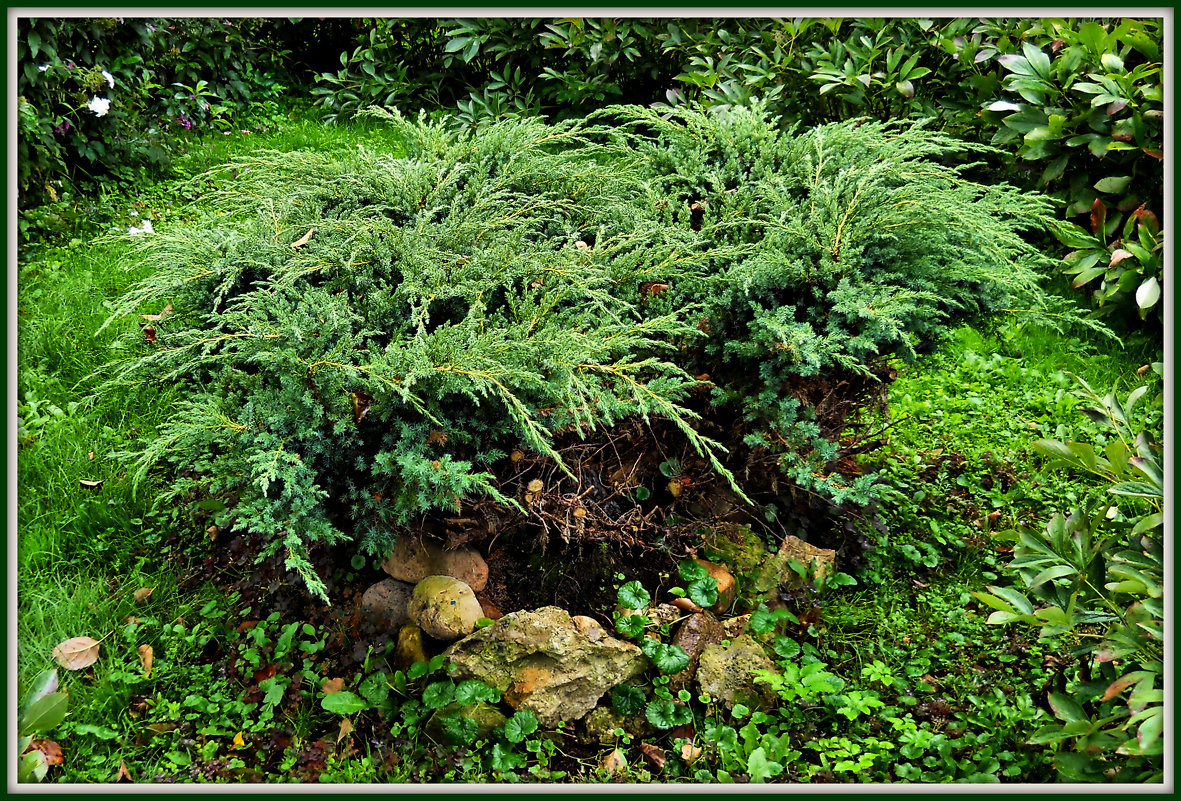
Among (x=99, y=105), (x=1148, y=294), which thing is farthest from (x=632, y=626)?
(x=99, y=105)

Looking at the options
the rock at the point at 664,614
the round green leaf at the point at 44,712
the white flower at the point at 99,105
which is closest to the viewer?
the round green leaf at the point at 44,712

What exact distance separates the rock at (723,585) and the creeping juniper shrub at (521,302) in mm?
430

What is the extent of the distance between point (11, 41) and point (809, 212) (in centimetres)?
242

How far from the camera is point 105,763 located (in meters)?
2.41

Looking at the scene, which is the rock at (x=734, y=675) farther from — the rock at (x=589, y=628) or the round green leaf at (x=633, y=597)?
the rock at (x=589, y=628)

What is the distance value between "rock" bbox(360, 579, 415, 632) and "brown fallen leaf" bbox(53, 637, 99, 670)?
820 mm

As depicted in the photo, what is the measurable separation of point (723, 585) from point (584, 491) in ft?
1.95

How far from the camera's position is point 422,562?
2.78m

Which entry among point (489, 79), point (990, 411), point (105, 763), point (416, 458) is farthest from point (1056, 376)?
point (489, 79)

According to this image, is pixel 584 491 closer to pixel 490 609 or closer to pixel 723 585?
pixel 490 609

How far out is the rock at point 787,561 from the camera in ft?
9.82

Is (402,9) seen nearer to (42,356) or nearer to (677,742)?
(677,742)

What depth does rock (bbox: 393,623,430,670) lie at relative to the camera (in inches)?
104

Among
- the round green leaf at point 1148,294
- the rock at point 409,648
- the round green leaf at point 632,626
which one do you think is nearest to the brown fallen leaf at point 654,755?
the round green leaf at point 632,626
